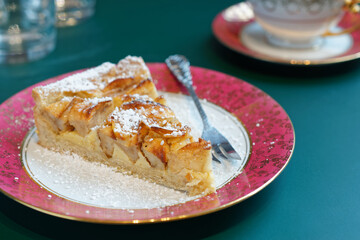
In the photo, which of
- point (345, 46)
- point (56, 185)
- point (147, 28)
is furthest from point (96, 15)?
point (56, 185)

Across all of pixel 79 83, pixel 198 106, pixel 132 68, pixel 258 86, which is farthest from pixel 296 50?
pixel 79 83

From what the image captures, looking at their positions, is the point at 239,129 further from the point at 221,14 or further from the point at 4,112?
the point at 221,14

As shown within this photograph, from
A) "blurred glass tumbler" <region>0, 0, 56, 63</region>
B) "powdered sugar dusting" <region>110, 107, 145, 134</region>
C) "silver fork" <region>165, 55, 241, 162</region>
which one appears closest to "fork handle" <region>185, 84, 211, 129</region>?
"silver fork" <region>165, 55, 241, 162</region>

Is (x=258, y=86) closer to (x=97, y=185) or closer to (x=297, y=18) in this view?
(x=297, y=18)

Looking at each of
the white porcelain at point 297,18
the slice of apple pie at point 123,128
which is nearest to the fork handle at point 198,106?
the slice of apple pie at point 123,128

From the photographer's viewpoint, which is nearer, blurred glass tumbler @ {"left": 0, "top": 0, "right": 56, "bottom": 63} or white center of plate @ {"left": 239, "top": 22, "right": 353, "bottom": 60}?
white center of plate @ {"left": 239, "top": 22, "right": 353, "bottom": 60}

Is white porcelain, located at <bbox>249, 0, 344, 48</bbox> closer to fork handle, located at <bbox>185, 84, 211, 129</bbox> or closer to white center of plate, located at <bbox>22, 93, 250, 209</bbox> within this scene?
fork handle, located at <bbox>185, 84, 211, 129</bbox>
